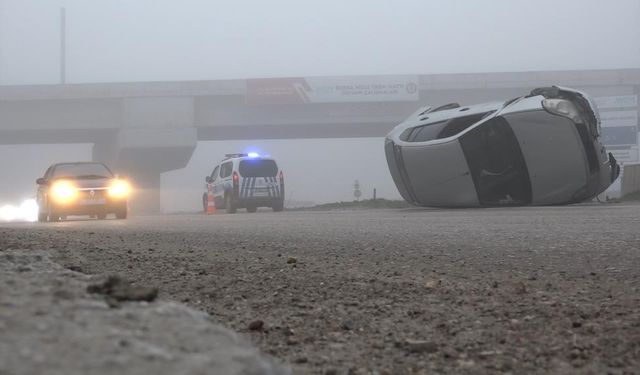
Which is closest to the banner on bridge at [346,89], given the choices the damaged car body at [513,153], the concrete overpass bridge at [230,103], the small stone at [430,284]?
the concrete overpass bridge at [230,103]

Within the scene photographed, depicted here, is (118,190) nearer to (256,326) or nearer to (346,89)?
(256,326)

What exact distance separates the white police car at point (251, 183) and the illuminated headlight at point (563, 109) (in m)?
10.9

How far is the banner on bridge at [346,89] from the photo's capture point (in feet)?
155

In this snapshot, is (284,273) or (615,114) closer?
(284,273)

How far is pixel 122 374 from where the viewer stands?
119cm

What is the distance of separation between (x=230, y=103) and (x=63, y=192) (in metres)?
32.1

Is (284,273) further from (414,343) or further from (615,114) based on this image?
(615,114)

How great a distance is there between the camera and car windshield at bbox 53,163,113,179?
53.6ft

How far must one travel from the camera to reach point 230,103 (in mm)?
47344

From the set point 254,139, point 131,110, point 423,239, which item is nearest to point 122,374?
point 423,239

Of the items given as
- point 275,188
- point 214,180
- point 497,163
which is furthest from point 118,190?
point 497,163

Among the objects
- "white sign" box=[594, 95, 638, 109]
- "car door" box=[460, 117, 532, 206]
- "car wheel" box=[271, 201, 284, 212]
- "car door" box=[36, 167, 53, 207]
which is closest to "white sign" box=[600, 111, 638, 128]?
"white sign" box=[594, 95, 638, 109]

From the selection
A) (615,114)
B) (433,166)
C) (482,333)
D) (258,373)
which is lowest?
(482,333)

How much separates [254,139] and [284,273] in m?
53.8
